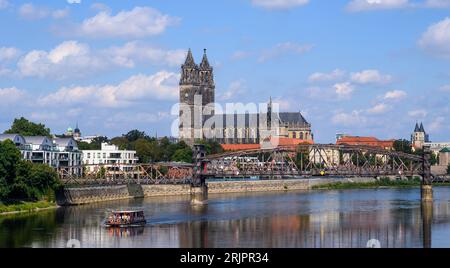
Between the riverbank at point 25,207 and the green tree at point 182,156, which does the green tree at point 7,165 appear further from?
the green tree at point 182,156

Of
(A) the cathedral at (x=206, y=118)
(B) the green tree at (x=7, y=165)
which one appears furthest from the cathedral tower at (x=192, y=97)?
(B) the green tree at (x=7, y=165)

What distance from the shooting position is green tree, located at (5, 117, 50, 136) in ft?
370

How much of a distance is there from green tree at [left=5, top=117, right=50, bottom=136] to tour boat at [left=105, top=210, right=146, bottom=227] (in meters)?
54.1

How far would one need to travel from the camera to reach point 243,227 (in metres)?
59.1

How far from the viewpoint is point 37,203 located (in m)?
74.8

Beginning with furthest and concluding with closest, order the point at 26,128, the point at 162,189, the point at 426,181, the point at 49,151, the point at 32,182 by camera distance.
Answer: the point at 26,128 < the point at 49,151 < the point at 162,189 < the point at 426,181 < the point at 32,182

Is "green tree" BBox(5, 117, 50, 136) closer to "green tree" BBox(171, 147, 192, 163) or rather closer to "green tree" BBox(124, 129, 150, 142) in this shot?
"green tree" BBox(171, 147, 192, 163)

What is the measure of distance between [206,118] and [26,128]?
81.4 meters

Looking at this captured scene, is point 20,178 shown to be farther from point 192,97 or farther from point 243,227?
point 192,97

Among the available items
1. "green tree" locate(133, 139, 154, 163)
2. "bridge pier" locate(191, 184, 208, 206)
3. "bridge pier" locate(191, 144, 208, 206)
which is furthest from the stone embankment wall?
"green tree" locate(133, 139, 154, 163)

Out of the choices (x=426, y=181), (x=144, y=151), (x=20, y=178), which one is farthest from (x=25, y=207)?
(x=144, y=151)
